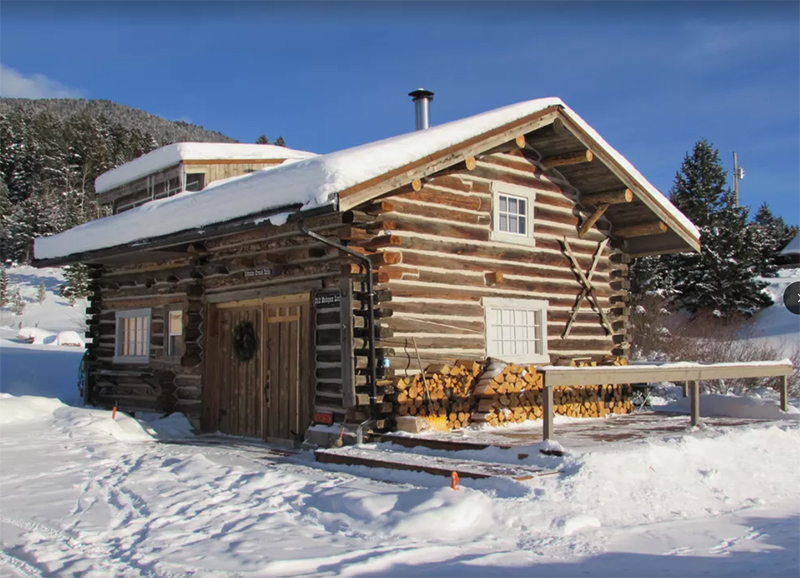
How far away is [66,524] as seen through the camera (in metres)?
7.68

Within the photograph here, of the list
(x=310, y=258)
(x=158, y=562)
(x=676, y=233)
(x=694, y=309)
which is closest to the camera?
(x=158, y=562)

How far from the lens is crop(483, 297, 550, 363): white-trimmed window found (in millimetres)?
13961

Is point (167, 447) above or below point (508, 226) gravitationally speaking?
below

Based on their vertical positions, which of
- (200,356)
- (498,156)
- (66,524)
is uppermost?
(498,156)

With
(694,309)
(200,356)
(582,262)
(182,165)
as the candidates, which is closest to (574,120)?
(582,262)

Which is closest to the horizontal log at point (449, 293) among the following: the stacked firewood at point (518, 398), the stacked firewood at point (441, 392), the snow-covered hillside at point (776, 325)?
the stacked firewood at point (441, 392)

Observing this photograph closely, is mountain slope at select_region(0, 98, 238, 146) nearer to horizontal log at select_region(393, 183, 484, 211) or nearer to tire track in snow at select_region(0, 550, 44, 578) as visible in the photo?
horizontal log at select_region(393, 183, 484, 211)

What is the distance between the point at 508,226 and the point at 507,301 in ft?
4.80

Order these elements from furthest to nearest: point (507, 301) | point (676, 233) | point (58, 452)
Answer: point (676, 233)
point (507, 301)
point (58, 452)

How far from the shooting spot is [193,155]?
19.6 metres

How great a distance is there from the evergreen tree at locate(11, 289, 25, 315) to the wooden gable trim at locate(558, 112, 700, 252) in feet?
146

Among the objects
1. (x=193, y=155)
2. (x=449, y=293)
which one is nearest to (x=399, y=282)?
(x=449, y=293)

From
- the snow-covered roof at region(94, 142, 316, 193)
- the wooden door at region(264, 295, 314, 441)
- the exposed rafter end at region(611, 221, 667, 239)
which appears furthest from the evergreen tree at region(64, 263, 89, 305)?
the exposed rafter end at region(611, 221, 667, 239)

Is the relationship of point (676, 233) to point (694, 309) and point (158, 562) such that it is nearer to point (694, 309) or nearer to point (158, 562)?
point (158, 562)
